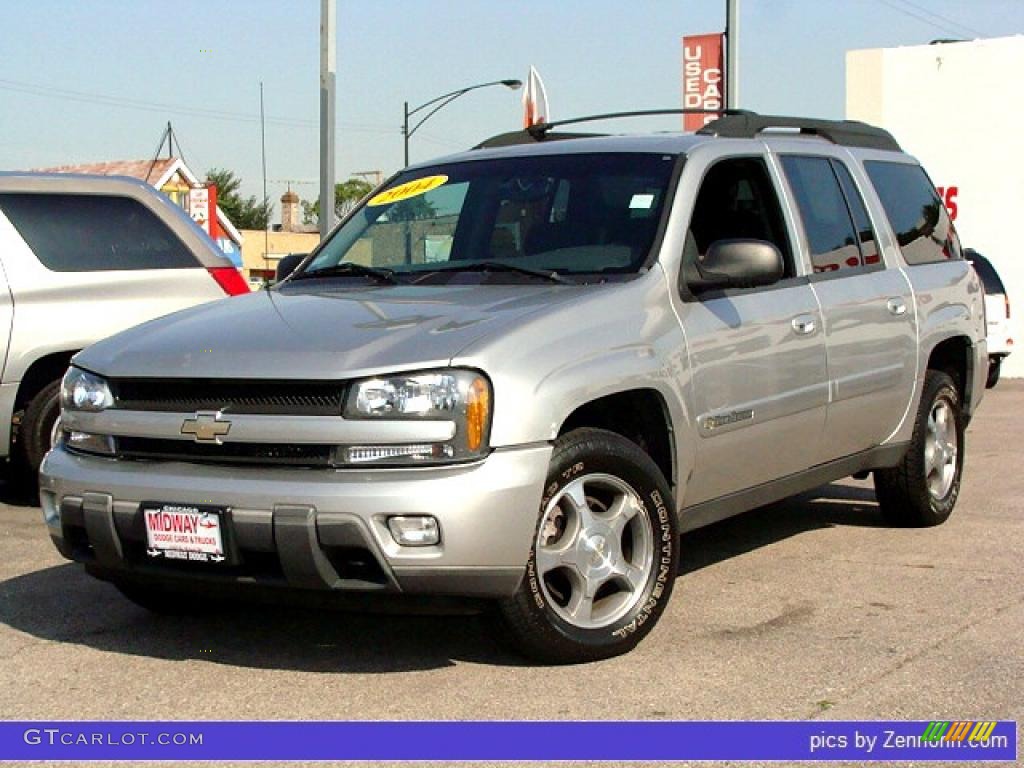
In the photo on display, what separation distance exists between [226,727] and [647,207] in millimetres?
2567

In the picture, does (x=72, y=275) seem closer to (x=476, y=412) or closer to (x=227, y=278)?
(x=227, y=278)

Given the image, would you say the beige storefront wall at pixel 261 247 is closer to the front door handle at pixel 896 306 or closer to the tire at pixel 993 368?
the tire at pixel 993 368

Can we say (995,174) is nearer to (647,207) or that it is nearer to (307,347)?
(647,207)

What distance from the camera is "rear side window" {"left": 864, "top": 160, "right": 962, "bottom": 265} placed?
7.58 m

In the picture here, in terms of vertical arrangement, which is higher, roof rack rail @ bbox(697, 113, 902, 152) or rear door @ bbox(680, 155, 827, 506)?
roof rack rail @ bbox(697, 113, 902, 152)

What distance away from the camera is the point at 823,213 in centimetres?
695

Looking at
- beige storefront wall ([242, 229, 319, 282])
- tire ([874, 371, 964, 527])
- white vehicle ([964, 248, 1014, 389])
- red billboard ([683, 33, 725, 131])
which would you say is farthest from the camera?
beige storefront wall ([242, 229, 319, 282])

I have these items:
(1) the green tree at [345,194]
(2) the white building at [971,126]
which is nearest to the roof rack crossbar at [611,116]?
(2) the white building at [971,126]

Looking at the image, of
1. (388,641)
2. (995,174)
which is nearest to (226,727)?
(388,641)

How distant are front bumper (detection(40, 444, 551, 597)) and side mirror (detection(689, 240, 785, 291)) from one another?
1.27m

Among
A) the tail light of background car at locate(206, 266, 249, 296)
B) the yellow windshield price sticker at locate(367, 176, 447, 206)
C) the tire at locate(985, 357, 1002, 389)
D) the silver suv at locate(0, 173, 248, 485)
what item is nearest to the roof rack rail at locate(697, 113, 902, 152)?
the yellow windshield price sticker at locate(367, 176, 447, 206)

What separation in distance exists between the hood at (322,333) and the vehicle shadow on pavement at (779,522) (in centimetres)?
187

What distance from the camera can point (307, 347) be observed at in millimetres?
4969

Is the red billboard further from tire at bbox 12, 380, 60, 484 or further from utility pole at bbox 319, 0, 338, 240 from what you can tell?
tire at bbox 12, 380, 60, 484
